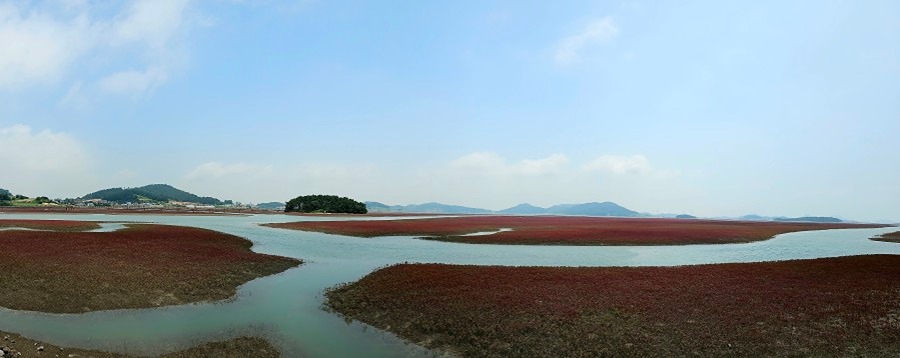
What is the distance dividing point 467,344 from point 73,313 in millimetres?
19635

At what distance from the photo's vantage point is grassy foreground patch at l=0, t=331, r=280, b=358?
16.5 meters

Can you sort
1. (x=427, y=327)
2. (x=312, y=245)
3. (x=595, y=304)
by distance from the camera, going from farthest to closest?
(x=312, y=245) < (x=595, y=304) < (x=427, y=327)

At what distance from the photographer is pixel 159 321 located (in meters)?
21.8

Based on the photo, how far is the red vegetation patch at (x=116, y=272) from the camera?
979 inches

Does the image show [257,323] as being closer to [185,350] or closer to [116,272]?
[185,350]

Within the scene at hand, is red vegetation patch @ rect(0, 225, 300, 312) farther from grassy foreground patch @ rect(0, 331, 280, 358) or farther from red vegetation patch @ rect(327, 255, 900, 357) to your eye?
red vegetation patch @ rect(327, 255, 900, 357)

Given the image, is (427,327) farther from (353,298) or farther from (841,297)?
(841,297)

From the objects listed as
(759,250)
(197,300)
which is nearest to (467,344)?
(197,300)

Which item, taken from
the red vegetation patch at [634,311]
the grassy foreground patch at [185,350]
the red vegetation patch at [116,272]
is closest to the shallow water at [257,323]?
the grassy foreground patch at [185,350]

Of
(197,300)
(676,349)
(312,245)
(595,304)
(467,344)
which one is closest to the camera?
(676,349)

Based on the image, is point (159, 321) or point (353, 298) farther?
point (353, 298)

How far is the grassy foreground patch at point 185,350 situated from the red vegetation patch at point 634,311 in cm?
583

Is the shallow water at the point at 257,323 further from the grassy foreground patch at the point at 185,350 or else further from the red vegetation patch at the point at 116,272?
the red vegetation patch at the point at 116,272

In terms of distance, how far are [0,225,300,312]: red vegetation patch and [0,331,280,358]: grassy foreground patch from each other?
6376 mm
